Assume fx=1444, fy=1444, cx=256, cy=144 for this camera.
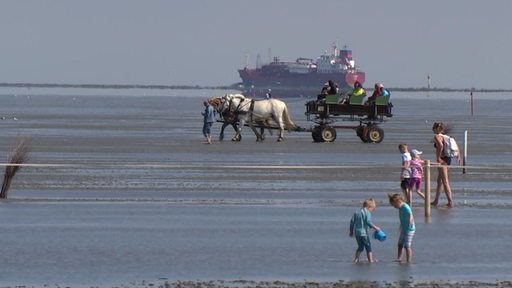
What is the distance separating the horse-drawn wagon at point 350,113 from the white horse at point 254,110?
0.94 metres

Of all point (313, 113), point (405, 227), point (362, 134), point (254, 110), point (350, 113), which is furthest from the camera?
point (362, 134)

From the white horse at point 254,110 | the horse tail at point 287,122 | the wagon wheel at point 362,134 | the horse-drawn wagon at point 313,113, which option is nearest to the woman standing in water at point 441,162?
the horse-drawn wagon at point 313,113

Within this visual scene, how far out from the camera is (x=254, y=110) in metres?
46.0

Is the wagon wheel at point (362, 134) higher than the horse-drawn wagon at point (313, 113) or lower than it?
lower

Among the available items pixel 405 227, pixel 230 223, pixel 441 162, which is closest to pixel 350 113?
pixel 441 162

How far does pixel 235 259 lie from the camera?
17.6 meters

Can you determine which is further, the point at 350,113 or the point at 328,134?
the point at 328,134

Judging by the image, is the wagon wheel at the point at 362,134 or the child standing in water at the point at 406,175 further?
the wagon wheel at the point at 362,134

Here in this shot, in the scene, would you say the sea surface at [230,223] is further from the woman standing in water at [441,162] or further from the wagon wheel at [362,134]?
the wagon wheel at [362,134]

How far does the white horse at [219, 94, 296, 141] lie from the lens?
45875mm

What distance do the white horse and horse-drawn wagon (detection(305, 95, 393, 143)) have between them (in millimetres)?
937

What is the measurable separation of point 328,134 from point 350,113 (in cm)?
157

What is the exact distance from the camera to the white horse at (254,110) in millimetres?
45875

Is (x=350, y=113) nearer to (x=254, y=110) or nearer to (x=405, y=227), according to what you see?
(x=254, y=110)
